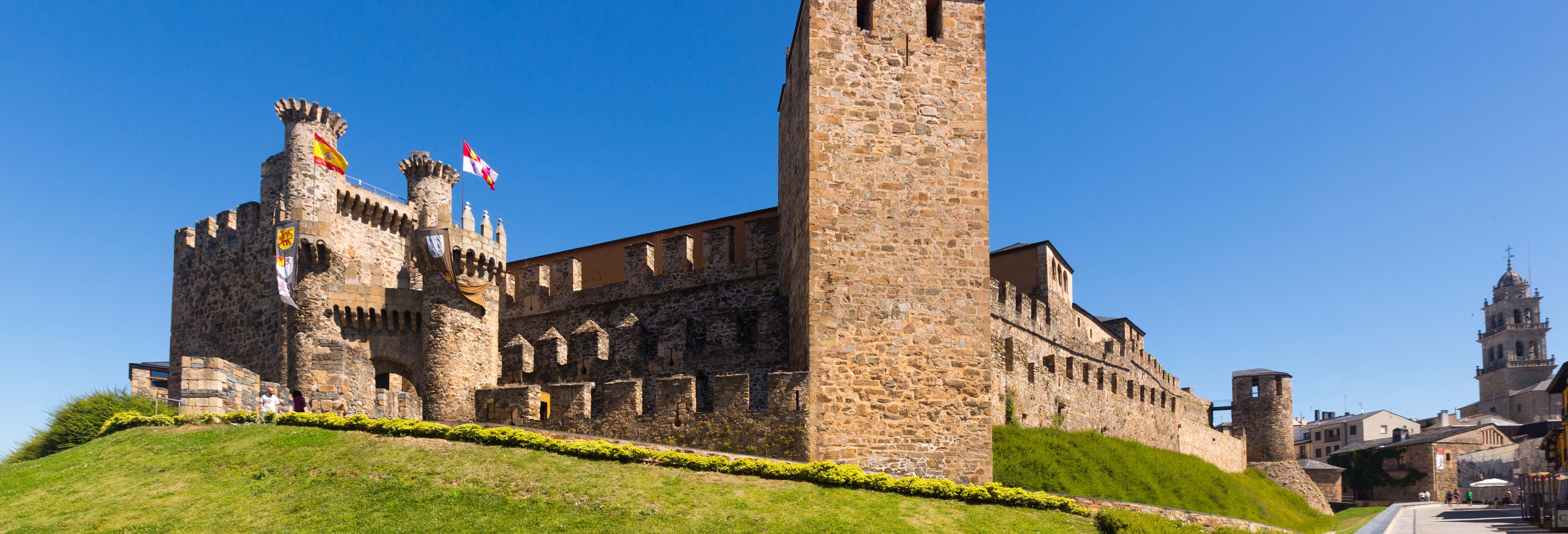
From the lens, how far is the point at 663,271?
108ft

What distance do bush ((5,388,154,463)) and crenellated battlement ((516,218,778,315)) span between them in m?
13.6

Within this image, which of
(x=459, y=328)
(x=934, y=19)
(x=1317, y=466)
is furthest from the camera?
(x=1317, y=466)

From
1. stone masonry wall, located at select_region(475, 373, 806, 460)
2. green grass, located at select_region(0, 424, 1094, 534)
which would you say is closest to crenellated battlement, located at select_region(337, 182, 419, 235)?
stone masonry wall, located at select_region(475, 373, 806, 460)

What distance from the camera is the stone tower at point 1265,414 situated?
5891 centimetres

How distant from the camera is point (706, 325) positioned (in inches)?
1175

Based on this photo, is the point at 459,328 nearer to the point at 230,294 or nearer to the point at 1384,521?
the point at 230,294

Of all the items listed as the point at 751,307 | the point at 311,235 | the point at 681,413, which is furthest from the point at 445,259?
the point at 681,413

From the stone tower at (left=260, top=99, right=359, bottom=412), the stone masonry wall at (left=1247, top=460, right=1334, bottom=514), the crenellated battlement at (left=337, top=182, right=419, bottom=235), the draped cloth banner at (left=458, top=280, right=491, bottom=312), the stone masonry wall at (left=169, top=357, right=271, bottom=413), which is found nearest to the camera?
the stone masonry wall at (left=169, top=357, right=271, bottom=413)

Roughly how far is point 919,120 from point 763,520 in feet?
34.0

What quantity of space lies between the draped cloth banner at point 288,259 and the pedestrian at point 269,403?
6.85m

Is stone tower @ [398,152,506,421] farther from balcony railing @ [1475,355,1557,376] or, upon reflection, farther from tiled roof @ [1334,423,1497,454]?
balcony railing @ [1475,355,1557,376]

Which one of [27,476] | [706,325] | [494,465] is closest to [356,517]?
[494,465]

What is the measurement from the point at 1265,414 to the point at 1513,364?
75.7 meters

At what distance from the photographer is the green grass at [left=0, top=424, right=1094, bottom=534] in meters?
16.8
